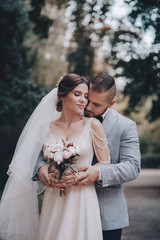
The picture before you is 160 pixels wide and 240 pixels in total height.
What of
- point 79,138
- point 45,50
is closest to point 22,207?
point 79,138

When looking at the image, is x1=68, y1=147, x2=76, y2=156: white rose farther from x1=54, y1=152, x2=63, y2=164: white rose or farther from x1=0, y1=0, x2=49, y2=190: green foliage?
x1=0, y1=0, x2=49, y2=190: green foliage

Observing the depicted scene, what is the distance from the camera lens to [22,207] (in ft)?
9.99

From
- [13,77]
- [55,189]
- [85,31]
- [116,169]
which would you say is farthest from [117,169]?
[85,31]

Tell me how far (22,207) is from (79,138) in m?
0.96

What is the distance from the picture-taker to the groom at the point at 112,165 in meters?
2.63

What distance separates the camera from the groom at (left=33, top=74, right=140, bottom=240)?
8.64 ft

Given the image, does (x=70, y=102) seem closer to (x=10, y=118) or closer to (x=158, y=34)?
(x=158, y=34)

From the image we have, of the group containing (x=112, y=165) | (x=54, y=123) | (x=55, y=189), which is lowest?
(x=55, y=189)

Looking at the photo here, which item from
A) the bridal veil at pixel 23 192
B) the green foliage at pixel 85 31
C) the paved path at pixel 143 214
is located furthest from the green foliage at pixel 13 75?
the bridal veil at pixel 23 192

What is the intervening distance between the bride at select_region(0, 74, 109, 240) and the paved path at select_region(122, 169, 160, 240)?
12.7ft

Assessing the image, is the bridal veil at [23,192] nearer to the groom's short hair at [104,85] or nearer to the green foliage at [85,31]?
the groom's short hair at [104,85]

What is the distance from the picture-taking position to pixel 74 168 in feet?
9.15

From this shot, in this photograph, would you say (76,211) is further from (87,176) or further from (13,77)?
(13,77)

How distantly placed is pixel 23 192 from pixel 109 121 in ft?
3.68
